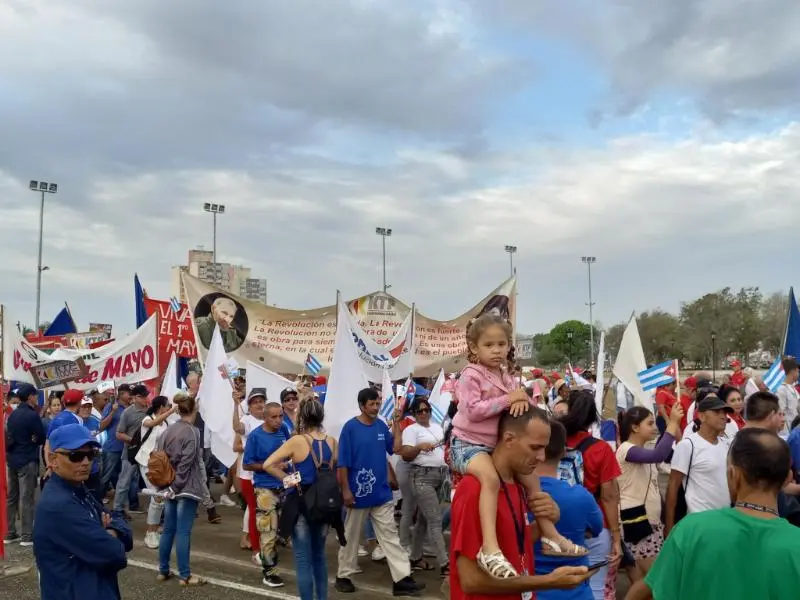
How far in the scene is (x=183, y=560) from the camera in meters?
7.09

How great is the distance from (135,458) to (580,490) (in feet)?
23.3

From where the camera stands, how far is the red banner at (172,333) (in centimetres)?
1472

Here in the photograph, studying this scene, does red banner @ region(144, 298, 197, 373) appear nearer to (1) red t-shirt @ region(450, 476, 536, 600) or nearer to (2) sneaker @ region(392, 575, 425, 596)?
(2) sneaker @ region(392, 575, 425, 596)

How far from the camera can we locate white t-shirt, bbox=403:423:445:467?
7680 mm

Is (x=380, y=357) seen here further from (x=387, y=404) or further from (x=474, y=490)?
(x=474, y=490)

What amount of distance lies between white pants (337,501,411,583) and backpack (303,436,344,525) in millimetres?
1056

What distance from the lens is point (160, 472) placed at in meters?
7.27

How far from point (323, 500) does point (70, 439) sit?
2453mm

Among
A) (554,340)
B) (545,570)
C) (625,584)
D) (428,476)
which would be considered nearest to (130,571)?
(428,476)

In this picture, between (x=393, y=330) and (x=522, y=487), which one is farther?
(x=393, y=330)

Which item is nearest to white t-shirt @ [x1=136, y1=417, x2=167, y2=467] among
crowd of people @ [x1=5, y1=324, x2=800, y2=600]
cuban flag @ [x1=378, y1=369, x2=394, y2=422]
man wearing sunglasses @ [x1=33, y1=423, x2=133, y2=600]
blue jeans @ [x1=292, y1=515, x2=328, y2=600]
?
crowd of people @ [x1=5, y1=324, x2=800, y2=600]

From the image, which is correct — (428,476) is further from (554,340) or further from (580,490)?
(554,340)

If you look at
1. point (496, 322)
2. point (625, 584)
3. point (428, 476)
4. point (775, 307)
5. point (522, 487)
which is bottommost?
point (625, 584)

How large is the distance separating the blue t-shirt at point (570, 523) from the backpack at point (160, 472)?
4.70 metres
